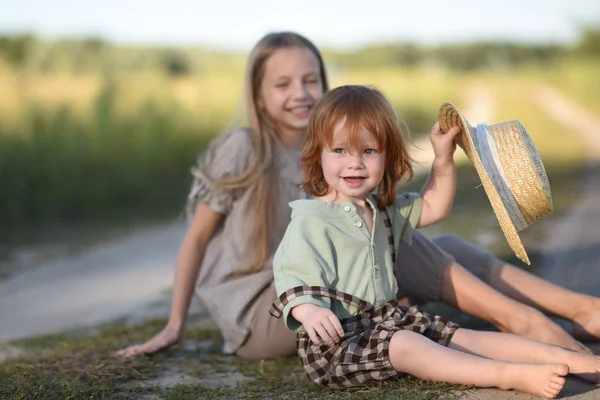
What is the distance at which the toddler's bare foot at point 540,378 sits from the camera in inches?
96.6

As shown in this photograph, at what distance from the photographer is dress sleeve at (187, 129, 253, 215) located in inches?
139

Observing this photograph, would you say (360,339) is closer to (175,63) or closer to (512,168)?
(512,168)

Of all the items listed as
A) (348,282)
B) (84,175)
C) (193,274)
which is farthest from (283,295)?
(84,175)

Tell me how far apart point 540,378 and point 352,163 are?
2.92 ft

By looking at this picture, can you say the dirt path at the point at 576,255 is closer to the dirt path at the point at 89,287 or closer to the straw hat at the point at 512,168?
the straw hat at the point at 512,168

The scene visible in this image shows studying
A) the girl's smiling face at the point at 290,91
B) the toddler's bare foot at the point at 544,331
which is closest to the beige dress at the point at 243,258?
the girl's smiling face at the point at 290,91

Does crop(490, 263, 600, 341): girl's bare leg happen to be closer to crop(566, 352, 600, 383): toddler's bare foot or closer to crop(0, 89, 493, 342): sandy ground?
crop(566, 352, 600, 383): toddler's bare foot

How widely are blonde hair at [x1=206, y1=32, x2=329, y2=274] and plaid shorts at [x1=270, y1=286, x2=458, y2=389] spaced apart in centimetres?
69

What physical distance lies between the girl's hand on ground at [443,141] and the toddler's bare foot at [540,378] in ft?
2.69

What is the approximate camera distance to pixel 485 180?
2789 mm

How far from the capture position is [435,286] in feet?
10.9

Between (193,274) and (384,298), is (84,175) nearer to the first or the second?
(193,274)

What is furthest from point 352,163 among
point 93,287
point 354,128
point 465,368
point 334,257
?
point 93,287

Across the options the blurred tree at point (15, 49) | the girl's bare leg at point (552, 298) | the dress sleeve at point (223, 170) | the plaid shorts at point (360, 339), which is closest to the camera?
the plaid shorts at point (360, 339)
